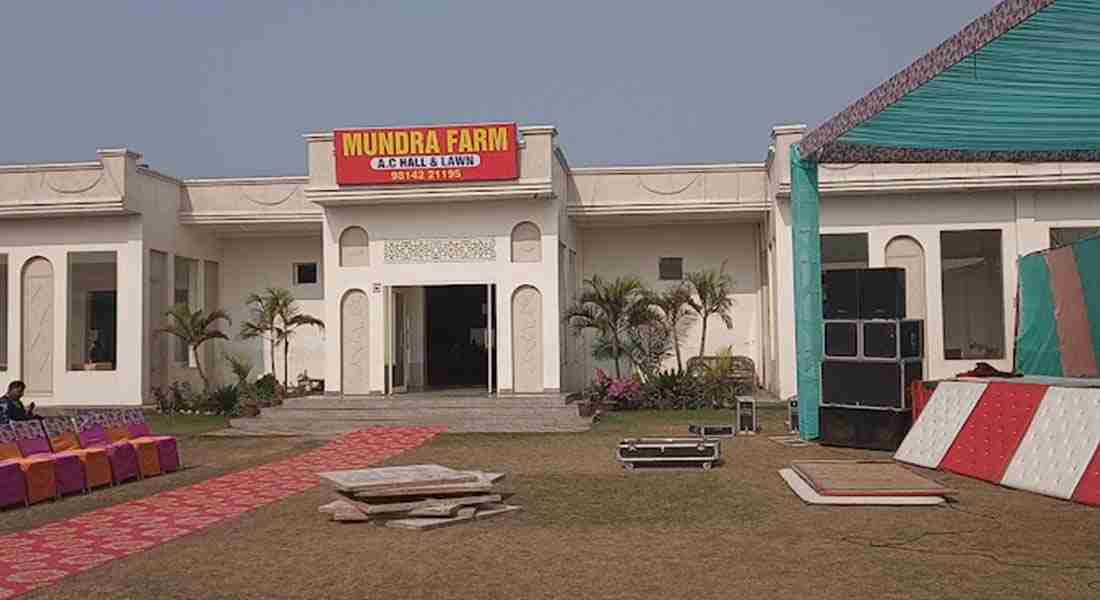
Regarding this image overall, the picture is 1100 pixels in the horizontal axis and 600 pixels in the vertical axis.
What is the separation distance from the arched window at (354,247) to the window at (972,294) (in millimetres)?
10317

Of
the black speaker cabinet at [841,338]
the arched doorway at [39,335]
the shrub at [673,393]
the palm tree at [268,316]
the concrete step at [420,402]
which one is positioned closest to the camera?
the black speaker cabinet at [841,338]

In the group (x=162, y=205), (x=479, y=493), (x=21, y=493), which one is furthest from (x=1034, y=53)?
(x=162, y=205)

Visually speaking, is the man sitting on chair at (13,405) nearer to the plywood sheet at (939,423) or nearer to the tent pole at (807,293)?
the tent pole at (807,293)

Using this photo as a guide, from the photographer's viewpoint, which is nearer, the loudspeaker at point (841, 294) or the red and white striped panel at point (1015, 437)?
the red and white striped panel at point (1015, 437)

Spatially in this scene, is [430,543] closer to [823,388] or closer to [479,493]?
[479,493]

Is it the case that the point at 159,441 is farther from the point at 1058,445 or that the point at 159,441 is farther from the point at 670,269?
the point at 670,269

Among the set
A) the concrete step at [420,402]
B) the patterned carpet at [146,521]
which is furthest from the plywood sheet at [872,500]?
the concrete step at [420,402]

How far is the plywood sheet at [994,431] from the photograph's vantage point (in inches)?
342

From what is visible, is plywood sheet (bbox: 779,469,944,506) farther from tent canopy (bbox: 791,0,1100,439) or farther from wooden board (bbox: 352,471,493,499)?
tent canopy (bbox: 791,0,1100,439)

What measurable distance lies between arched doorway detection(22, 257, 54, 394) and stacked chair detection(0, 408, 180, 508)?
8.60m

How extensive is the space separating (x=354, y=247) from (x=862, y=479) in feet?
35.9

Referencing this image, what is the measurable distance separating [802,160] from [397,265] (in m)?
7.70

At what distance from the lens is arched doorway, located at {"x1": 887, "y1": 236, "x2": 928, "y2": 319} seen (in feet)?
56.2

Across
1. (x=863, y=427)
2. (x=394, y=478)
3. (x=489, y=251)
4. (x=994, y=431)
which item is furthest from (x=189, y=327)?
(x=994, y=431)
